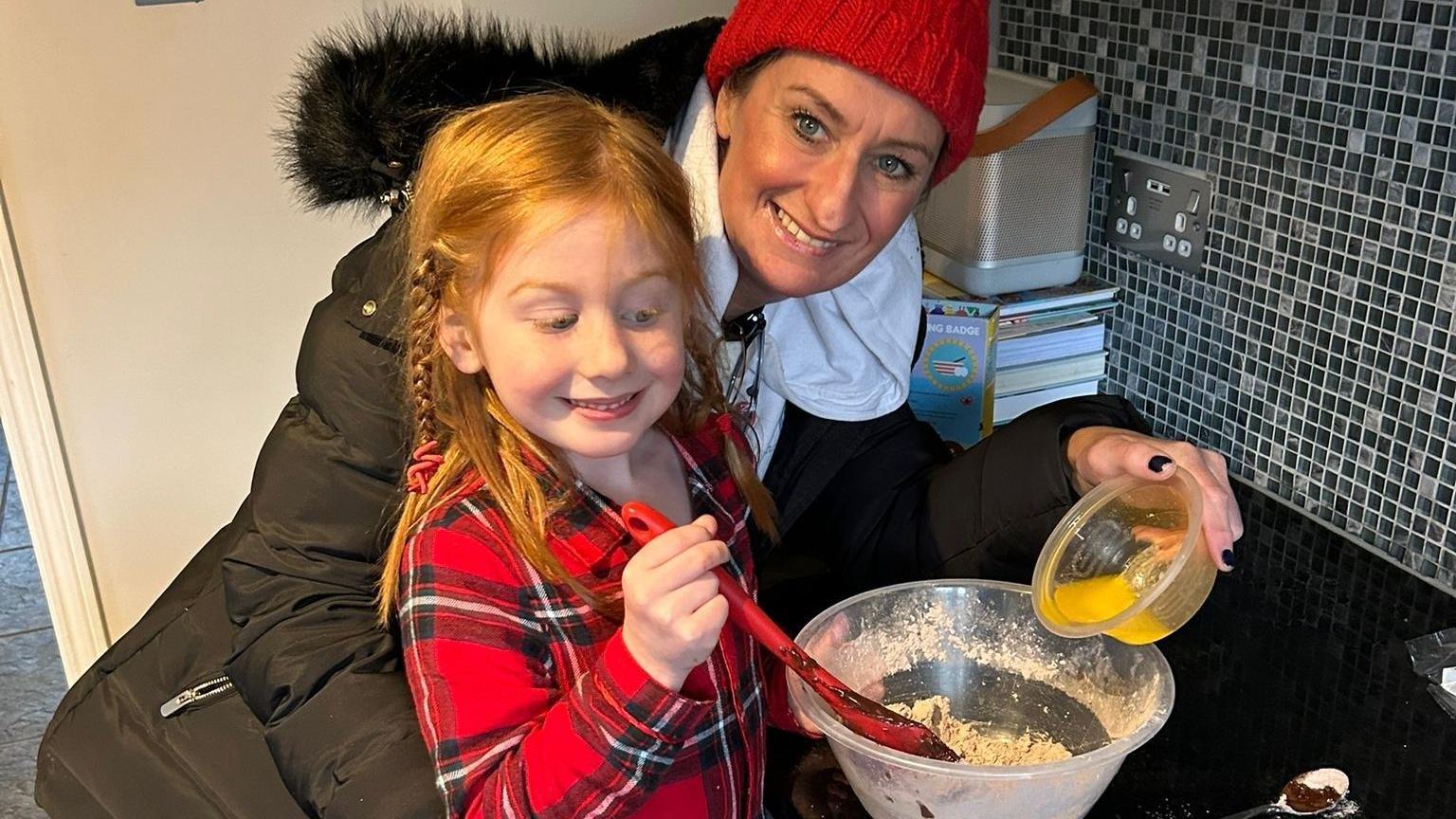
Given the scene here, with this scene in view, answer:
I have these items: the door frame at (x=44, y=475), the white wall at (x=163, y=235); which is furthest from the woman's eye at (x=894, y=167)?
the door frame at (x=44, y=475)

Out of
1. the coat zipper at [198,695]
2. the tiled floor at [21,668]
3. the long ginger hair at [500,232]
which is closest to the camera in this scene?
the long ginger hair at [500,232]

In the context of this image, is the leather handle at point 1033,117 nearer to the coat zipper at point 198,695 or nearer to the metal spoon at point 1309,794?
the metal spoon at point 1309,794

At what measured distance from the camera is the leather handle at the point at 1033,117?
1473mm

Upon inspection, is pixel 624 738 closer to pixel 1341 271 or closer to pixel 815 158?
pixel 815 158

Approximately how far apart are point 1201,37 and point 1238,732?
28.4 inches

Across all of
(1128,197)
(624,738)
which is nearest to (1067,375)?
(1128,197)

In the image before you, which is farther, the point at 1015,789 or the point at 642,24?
the point at 642,24

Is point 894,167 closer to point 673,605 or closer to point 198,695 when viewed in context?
point 673,605

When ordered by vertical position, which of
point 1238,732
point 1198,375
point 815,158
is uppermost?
point 815,158

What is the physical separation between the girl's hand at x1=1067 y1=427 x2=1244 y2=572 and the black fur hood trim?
1.54ft

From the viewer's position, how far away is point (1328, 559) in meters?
1.28

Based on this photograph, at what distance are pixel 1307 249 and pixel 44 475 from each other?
66.7 inches

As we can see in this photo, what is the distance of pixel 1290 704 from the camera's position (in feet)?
3.58

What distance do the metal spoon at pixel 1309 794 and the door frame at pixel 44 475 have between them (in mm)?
1620
